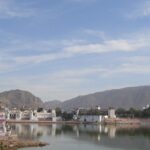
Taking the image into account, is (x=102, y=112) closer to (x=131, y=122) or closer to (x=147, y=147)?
(x=131, y=122)

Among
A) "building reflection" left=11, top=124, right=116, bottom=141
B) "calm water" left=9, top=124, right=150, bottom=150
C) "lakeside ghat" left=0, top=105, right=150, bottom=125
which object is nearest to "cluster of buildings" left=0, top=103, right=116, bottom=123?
"lakeside ghat" left=0, top=105, right=150, bottom=125

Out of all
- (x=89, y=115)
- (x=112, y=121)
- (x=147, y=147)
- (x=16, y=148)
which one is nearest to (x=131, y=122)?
(x=112, y=121)

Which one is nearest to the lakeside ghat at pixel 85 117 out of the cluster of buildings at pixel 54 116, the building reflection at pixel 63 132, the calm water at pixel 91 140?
the cluster of buildings at pixel 54 116

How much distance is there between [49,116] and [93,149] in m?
84.1

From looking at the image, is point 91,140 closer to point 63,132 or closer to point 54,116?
point 63,132

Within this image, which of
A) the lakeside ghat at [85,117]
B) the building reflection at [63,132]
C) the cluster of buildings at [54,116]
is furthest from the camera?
the cluster of buildings at [54,116]

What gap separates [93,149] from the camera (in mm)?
35469

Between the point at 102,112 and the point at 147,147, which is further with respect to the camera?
the point at 102,112

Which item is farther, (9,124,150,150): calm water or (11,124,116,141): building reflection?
(11,124,116,141): building reflection

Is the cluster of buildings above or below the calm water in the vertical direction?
above

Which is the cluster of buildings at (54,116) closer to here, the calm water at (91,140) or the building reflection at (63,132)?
the building reflection at (63,132)

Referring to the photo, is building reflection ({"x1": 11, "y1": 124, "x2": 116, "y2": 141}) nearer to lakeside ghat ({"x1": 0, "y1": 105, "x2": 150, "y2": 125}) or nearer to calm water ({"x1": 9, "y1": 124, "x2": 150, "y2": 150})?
calm water ({"x1": 9, "y1": 124, "x2": 150, "y2": 150})

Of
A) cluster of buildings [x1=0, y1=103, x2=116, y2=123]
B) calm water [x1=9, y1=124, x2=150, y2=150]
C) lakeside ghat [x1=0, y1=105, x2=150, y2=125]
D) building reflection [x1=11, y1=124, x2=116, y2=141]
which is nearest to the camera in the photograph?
calm water [x1=9, y1=124, x2=150, y2=150]

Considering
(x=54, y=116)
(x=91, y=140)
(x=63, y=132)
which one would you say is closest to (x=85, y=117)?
(x=54, y=116)
